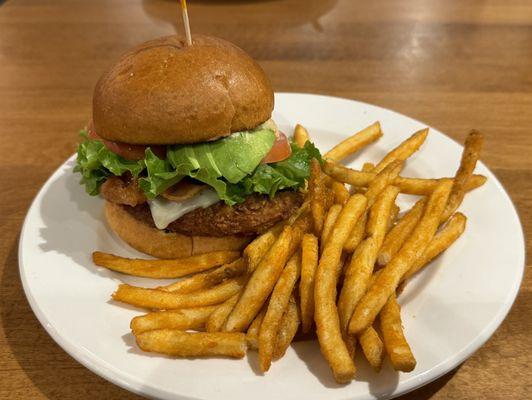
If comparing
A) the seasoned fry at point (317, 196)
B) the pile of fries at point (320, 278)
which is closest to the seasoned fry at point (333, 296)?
the pile of fries at point (320, 278)

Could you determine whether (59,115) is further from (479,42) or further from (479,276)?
(479,42)

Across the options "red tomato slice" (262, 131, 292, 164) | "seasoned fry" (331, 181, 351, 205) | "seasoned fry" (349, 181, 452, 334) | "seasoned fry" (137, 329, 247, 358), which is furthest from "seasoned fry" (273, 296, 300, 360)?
"red tomato slice" (262, 131, 292, 164)

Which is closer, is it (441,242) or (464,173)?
(441,242)

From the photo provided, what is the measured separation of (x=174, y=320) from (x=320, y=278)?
0.55 m

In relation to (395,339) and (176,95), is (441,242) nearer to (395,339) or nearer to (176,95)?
(395,339)

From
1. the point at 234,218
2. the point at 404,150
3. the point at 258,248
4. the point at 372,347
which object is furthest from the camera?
the point at 404,150

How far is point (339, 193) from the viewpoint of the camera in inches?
91.7

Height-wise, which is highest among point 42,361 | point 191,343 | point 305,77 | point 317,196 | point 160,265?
point 317,196

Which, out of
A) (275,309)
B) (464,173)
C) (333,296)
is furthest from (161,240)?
(464,173)

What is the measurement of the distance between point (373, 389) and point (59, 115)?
306 cm

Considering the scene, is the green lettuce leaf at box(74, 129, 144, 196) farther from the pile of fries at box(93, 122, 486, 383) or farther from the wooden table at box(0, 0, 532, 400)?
the wooden table at box(0, 0, 532, 400)

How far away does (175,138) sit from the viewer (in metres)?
2.12

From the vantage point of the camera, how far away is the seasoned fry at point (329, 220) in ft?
6.53

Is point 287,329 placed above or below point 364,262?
below
